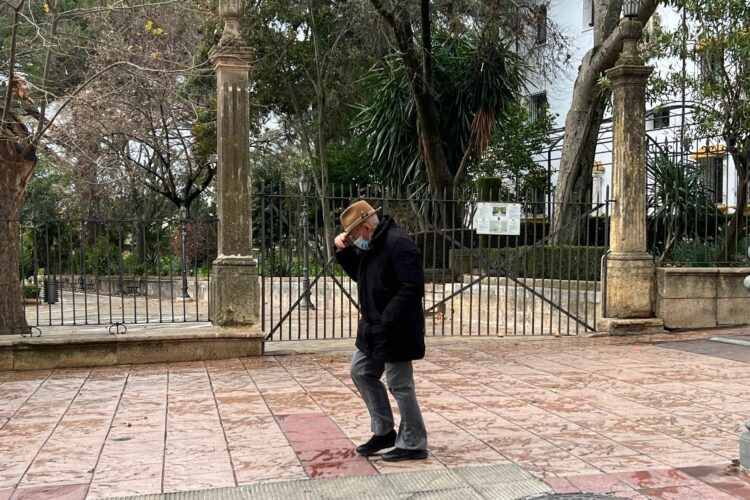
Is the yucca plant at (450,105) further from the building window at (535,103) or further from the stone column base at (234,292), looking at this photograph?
the building window at (535,103)

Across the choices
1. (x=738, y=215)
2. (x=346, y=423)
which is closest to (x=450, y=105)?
(x=738, y=215)

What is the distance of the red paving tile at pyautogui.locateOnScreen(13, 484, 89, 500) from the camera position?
14.6 ft

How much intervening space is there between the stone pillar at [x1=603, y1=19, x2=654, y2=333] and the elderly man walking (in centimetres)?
682

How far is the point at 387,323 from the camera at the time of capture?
480 centimetres

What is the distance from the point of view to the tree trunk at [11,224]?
32.3 ft

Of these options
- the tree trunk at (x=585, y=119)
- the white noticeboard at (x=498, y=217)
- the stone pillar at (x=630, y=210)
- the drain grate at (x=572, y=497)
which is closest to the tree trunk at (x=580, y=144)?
the tree trunk at (x=585, y=119)

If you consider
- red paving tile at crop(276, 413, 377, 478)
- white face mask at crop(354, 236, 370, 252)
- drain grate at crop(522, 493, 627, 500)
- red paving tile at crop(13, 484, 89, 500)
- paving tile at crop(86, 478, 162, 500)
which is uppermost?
white face mask at crop(354, 236, 370, 252)

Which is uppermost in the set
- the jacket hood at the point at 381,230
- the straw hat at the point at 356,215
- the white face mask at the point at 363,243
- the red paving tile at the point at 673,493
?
the straw hat at the point at 356,215

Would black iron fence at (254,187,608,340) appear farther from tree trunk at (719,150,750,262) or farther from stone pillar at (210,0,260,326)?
tree trunk at (719,150,750,262)

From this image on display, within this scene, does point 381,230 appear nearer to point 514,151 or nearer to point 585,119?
point 585,119

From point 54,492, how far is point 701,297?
30.9 ft

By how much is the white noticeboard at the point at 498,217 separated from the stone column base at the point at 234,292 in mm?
3597

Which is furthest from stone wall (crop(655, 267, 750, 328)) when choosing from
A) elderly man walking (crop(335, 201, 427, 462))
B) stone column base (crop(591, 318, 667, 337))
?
elderly man walking (crop(335, 201, 427, 462))

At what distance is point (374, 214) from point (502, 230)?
21.7 ft
